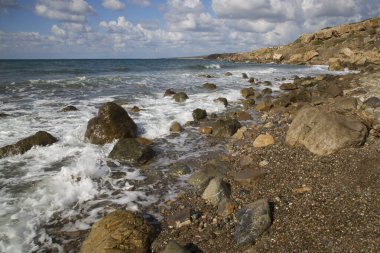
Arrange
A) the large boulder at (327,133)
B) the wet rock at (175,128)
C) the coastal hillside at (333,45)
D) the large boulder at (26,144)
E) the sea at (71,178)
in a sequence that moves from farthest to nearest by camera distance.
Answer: the coastal hillside at (333,45) → the wet rock at (175,128) → the large boulder at (26,144) → the large boulder at (327,133) → the sea at (71,178)

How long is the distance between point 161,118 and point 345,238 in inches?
339

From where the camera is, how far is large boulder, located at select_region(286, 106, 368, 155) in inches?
254

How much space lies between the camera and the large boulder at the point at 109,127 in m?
8.91

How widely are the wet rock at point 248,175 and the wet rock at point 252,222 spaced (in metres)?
1.17

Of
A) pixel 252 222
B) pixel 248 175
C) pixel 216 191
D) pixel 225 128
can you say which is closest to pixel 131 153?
pixel 216 191

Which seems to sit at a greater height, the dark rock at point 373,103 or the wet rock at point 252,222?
the dark rock at point 373,103

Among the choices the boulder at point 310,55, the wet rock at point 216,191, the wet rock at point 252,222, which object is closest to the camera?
the wet rock at point 252,222

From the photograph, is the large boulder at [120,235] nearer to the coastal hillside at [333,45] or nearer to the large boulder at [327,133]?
the large boulder at [327,133]

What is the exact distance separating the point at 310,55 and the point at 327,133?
5545cm

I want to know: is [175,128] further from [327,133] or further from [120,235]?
[120,235]

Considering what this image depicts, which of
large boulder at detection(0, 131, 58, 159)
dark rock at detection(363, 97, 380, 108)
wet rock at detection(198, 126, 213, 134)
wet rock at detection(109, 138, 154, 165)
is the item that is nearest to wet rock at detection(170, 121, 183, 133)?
wet rock at detection(198, 126, 213, 134)

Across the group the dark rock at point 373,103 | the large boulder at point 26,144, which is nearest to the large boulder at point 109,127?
the large boulder at point 26,144

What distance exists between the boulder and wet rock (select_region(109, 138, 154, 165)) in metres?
55.7

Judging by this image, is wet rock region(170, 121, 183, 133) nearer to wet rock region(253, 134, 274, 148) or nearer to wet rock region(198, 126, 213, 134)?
wet rock region(198, 126, 213, 134)
